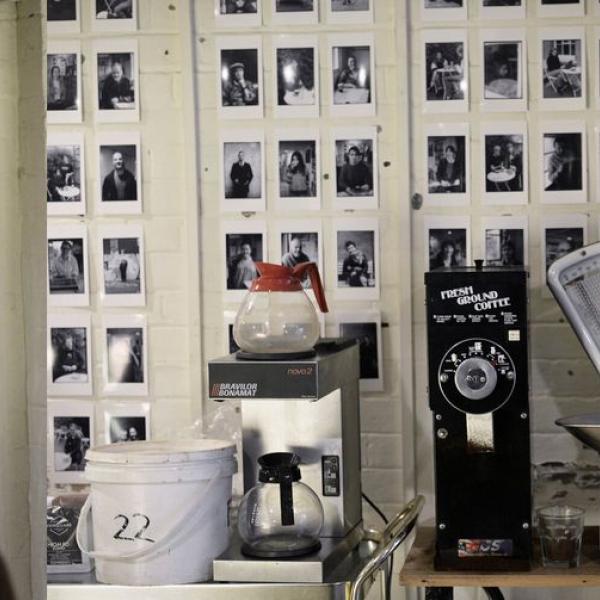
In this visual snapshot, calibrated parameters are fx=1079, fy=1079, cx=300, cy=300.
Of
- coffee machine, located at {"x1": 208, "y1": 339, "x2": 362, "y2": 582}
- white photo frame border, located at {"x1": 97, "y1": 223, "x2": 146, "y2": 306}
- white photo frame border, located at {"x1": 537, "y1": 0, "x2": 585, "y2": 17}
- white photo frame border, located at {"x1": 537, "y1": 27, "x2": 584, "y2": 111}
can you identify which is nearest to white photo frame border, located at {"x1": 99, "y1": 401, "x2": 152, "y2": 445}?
white photo frame border, located at {"x1": 97, "y1": 223, "x2": 146, "y2": 306}

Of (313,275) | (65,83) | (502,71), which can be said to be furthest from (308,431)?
(65,83)

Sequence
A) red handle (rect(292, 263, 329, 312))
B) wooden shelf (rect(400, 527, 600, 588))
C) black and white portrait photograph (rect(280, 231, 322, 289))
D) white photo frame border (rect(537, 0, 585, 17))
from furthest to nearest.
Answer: black and white portrait photograph (rect(280, 231, 322, 289)) → white photo frame border (rect(537, 0, 585, 17)) → red handle (rect(292, 263, 329, 312)) → wooden shelf (rect(400, 527, 600, 588))

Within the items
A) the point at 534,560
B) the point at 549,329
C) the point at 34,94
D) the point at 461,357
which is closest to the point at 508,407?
the point at 461,357

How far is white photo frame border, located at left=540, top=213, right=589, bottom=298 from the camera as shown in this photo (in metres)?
2.99

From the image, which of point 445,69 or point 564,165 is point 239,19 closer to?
point 445,69

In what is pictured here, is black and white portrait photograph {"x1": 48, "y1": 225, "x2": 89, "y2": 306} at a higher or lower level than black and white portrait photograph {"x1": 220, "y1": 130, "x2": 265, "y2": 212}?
lower

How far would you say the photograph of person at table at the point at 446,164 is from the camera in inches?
119

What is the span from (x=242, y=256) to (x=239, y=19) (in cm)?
67

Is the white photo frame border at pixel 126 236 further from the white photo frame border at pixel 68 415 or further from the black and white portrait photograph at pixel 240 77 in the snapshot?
the black and white portrait photograph at pixel 240 77

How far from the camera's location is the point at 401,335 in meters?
3.04

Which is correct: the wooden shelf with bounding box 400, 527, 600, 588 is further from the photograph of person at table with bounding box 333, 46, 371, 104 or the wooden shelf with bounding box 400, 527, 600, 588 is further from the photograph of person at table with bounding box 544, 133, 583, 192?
the photograph of person at table with bounding box 333, 46, 371, 104

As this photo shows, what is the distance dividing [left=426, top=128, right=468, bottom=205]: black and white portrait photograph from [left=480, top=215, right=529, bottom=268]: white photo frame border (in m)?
0.09

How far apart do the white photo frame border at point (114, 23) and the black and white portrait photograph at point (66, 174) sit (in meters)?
0.31

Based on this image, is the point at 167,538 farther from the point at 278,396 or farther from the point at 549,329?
the point at 549,329
